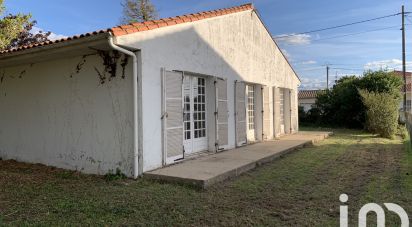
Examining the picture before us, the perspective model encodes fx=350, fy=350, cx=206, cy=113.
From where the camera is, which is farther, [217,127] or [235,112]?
[235,112]

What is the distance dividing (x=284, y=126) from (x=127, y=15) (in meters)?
16.1

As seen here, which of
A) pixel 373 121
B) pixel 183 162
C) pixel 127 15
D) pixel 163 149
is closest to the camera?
pixel 163 149

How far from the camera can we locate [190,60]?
8688 millimetres

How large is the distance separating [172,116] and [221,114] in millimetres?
2497

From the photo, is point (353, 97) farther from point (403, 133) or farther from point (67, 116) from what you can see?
point (67, 116)

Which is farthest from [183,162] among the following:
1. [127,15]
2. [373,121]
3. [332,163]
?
[127,15]

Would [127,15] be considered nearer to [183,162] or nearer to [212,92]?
[212,92]

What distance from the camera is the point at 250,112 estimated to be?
A: 12883 millimetres

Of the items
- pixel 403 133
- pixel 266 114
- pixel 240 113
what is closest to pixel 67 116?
pixel 240 113

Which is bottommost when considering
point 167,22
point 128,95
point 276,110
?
point 276,110

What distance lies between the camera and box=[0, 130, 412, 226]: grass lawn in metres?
4.68

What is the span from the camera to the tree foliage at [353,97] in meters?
19.8

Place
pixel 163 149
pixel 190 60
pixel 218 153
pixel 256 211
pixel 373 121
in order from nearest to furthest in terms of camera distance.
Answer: pixel 256 211
pixel 163 149
pixel 190 60
pixel 218 153
pixel 373 121

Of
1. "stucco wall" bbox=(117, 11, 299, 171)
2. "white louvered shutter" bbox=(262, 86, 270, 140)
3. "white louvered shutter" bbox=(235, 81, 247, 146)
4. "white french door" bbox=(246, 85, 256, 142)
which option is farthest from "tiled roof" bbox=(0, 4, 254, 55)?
"white louvered shutter" bbox=(262, 86, 270, 140)
